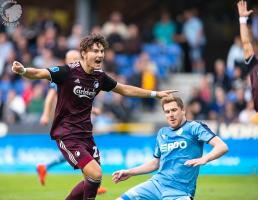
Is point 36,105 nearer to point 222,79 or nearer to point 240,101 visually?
point 222,79

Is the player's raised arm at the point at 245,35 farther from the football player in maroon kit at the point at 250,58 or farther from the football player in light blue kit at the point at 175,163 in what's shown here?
A: the football player in light blue kit at the point at 175,163

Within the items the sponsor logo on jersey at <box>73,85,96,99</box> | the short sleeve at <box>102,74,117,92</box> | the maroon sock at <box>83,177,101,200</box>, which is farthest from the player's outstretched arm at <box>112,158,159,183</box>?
the short sleeve at <box>102,74,117,92</box>

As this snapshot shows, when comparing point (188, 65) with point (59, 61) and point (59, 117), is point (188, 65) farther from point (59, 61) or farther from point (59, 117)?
point (59, 117)

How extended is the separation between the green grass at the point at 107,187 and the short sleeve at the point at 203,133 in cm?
310

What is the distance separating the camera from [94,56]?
9.12 m

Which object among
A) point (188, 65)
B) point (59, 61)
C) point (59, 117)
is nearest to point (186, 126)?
point (59, 117)

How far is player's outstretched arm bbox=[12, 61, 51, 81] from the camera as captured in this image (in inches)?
336

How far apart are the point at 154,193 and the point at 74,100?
1.50 m

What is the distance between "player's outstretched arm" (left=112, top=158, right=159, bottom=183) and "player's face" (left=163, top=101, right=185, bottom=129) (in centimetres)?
49

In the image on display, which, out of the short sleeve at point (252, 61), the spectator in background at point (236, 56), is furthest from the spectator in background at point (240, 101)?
the short sleeve at point (252, 61)

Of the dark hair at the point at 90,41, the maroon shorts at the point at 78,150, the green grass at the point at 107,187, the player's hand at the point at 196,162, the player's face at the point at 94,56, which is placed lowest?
the green grass at the point at 107,187

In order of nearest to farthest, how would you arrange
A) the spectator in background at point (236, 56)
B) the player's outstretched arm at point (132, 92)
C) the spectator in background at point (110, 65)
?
the player's outstretched arm at point (132, 92) → the spectator in background at point (236, 56) → the spectator in background at point (110, 65)

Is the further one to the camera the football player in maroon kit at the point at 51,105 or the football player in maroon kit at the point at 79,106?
the football player in maroon kit at the point at 51,105

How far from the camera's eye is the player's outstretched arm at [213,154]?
25.9 feet
